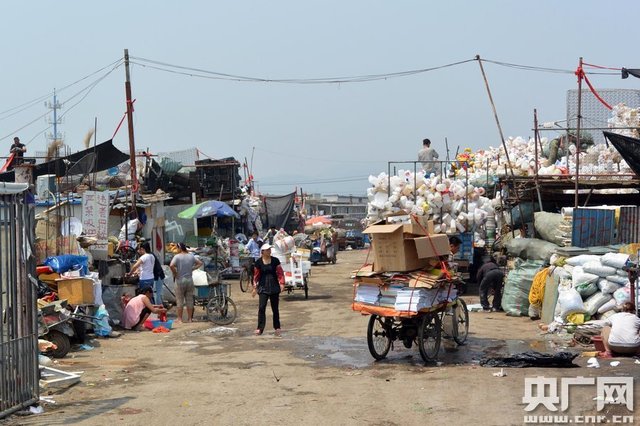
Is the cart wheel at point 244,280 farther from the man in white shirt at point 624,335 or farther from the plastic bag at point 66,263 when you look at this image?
the man in white shirt at point 624,335

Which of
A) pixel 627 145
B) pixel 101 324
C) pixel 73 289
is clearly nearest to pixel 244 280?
pixel 101 324

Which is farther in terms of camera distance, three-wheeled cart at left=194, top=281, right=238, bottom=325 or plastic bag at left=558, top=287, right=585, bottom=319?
three-wheeled cart at left=194, top=281, right=238, bottom=325

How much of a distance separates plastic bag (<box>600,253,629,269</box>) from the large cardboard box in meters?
4.06

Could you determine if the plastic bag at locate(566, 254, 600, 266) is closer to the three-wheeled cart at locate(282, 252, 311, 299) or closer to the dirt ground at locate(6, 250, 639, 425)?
the dirt ground at locate(6, 250, 639, 425)

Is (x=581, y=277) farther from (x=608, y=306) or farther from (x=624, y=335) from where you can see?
(x=624, y=335)

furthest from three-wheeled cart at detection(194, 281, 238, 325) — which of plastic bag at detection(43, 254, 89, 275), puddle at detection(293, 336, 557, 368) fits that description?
puddle at detection(293, 336, 557, 368)

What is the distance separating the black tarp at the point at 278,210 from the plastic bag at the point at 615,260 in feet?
86.6

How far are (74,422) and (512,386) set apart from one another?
192 inches

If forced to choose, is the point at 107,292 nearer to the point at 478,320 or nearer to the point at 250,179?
the point at 478,320

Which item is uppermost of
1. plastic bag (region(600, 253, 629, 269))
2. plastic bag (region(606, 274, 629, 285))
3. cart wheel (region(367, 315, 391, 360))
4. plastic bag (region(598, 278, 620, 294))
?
plastic bag (region(600, 253, 629, 269))

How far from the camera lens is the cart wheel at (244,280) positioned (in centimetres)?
2525

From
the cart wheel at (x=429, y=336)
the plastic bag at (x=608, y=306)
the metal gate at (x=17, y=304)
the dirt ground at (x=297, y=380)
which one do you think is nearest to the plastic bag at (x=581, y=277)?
the plastic bag at (x=608, y=306)

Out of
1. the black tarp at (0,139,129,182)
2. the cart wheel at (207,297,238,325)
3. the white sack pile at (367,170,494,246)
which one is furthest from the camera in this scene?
the white sack pile at (367,170,494,246)

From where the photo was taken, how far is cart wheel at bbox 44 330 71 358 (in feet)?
42.6
